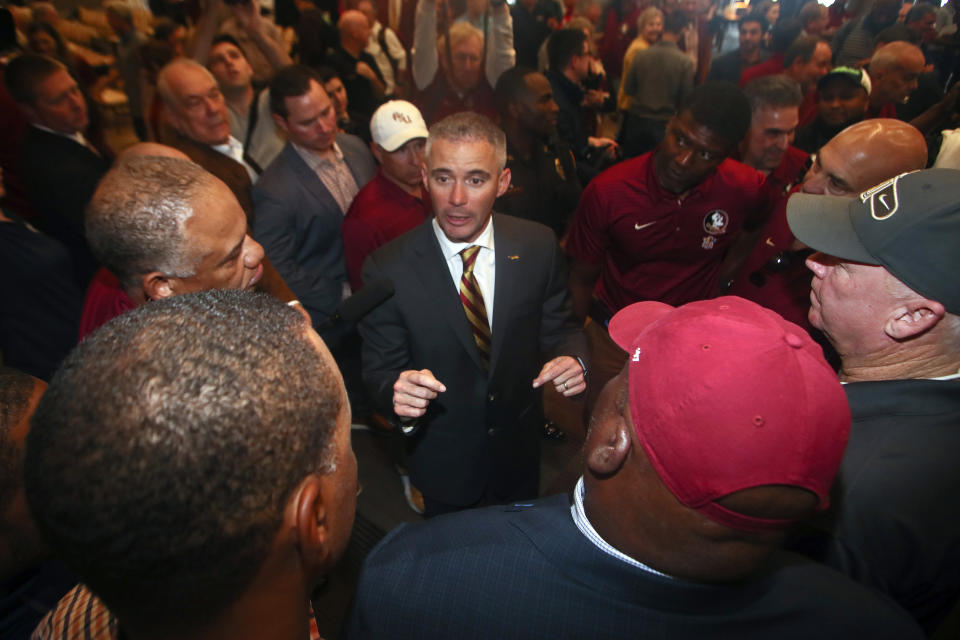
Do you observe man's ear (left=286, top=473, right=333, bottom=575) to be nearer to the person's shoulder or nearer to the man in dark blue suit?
the man in dark blue suit

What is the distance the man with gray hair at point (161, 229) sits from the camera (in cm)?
152

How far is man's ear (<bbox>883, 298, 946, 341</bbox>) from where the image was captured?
129 centimetres

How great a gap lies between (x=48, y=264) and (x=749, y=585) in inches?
128

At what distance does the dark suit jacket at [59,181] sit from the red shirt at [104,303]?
168 cm

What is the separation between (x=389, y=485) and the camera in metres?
3.34

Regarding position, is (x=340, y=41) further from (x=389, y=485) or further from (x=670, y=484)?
(x=670, y=484)

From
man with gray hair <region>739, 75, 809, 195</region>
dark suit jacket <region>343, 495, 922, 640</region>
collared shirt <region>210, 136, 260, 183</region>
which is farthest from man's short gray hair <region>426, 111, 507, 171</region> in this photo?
man with gray hair <region>739, 75, 809, 195</region>

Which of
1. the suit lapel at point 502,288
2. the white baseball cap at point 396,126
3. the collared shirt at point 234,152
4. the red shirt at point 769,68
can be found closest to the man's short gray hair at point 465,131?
the suit lapel at point 502,288

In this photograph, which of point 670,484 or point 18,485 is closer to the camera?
point 670,484

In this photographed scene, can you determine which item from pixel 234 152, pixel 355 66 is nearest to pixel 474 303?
pixel 234 152

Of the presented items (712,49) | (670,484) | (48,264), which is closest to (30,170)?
(48,264)

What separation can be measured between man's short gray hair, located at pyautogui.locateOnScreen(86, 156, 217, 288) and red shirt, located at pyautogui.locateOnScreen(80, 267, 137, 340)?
132 mm

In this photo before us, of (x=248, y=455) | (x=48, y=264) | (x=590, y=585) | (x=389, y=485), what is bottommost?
(x=389, y=485)

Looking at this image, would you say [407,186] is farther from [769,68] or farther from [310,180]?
[769,68]
